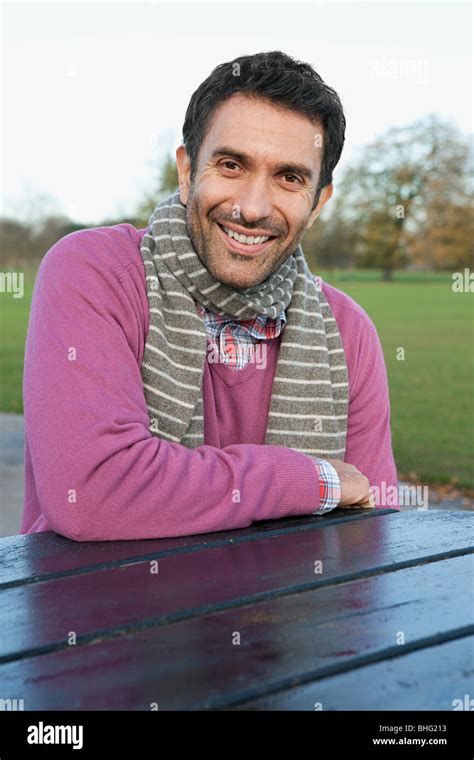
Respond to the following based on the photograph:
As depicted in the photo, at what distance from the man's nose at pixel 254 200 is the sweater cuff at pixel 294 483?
0.66 meters

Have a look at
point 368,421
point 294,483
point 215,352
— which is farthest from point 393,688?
point 368,421

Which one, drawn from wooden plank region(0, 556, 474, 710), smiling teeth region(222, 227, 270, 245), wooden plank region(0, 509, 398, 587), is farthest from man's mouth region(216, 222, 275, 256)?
wooden plank region(0, 556, 474, 710)

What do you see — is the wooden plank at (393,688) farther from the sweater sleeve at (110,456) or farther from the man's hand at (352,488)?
the man's hand at (352,488)

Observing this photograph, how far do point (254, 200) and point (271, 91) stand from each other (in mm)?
284

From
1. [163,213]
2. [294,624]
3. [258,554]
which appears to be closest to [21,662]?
[294,624]

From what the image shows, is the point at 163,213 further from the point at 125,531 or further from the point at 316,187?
the point at 125,531

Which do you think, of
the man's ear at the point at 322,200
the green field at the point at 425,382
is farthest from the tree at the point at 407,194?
the man's ear at the point at 322,200

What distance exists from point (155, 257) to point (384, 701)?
1.59m

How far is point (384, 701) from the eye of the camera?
4.15 feet

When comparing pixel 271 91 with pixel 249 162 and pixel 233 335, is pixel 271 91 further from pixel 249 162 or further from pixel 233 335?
pixel 233 335

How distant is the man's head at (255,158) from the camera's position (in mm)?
2559

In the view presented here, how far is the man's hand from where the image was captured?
2338mm

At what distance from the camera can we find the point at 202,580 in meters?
1.71

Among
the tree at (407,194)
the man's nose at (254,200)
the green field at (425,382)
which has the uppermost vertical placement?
the tree at (407,194)
